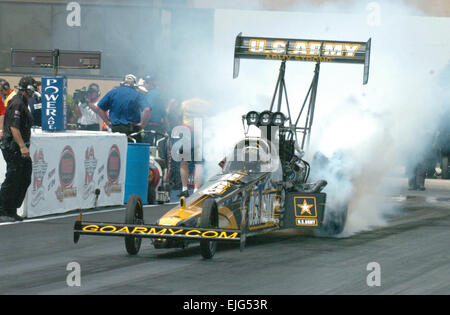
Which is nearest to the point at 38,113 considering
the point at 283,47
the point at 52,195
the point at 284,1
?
the point at 52,195

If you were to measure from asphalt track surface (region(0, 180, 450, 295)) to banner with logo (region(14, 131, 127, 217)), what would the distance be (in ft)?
2.13

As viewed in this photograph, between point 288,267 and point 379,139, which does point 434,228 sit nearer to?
point 379,139

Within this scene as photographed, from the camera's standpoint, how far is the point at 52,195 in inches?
539

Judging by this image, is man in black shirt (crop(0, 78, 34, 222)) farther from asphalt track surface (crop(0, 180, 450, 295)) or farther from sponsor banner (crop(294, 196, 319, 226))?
sponsor banner (crop(294, 196, 319, 226))

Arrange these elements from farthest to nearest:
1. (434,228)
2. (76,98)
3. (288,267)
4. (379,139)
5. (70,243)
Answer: (76,98), (379,139), (434,228), (70,243), (288,267)

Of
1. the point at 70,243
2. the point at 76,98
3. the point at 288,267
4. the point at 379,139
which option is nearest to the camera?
the point at 288,267

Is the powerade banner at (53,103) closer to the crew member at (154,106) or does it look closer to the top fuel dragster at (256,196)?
the top fuel dragster at (256,196)

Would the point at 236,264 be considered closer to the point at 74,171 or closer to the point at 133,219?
the point at 133,219

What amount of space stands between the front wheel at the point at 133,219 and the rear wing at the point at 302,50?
381 centimetres

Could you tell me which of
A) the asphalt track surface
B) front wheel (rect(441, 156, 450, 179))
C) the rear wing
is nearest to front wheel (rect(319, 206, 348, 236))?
the asphalt track surface

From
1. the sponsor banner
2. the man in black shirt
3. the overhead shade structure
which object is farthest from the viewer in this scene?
the overhead shade structure

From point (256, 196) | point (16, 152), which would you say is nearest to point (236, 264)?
point (256, 196)

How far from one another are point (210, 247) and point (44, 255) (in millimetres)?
1770

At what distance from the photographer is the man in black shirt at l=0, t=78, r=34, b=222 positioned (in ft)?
41.5
